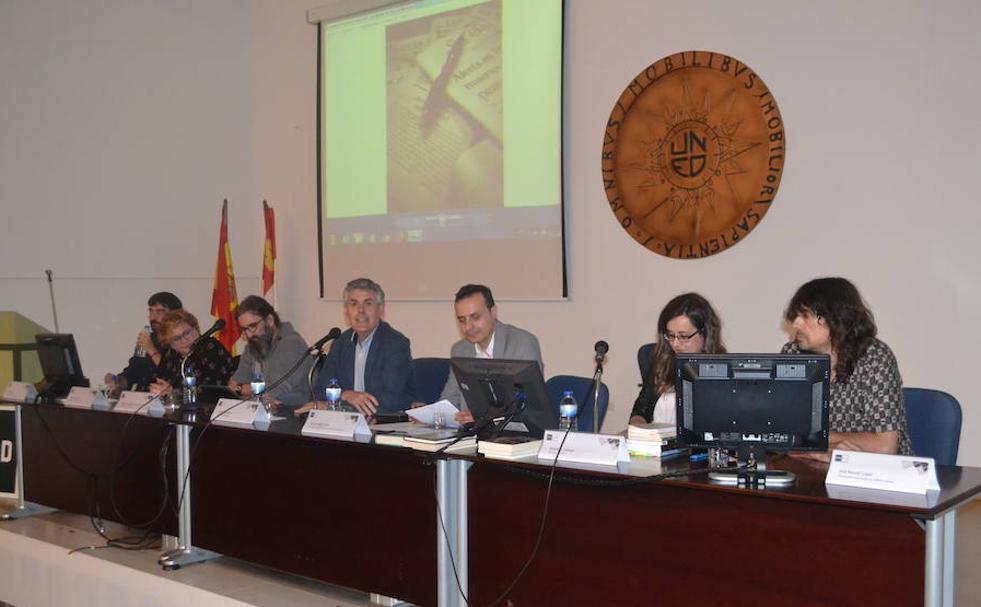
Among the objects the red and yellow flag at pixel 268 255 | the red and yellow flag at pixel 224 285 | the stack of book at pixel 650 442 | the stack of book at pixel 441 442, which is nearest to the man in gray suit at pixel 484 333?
the stack of book at pixel 441 442

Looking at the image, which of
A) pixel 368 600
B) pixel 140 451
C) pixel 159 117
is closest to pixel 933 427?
pixel 368 600

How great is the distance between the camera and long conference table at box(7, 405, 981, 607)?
2041mm

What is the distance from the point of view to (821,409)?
7.27 feet

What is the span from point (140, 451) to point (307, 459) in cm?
98

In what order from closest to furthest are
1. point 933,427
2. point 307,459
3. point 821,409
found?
point 821,409, point 933,427, point 307,459

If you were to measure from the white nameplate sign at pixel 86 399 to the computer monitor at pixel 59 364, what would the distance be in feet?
0.32

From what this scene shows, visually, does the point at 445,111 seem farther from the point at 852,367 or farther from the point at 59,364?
the point at 852,367

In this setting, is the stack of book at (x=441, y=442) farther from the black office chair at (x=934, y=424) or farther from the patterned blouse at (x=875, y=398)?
the black office chair at (x=934, y=424)

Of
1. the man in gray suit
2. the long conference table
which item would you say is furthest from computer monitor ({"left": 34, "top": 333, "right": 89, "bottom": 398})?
the man in gray suit

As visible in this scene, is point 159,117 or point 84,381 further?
point 159,117

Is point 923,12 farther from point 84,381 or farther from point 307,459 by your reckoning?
point 84,381

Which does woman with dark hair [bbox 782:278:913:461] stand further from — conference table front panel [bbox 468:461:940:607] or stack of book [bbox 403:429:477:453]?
stack of book [bbox 403:429:477:453]

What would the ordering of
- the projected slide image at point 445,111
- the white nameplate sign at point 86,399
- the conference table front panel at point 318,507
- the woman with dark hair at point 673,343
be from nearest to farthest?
the conference table front panel at point 318,507 < the woman with dark hair at point 673,343 < the white nameplate sign at point 86,399 < the projected slide image at point 445,111

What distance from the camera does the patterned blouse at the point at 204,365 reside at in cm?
437
